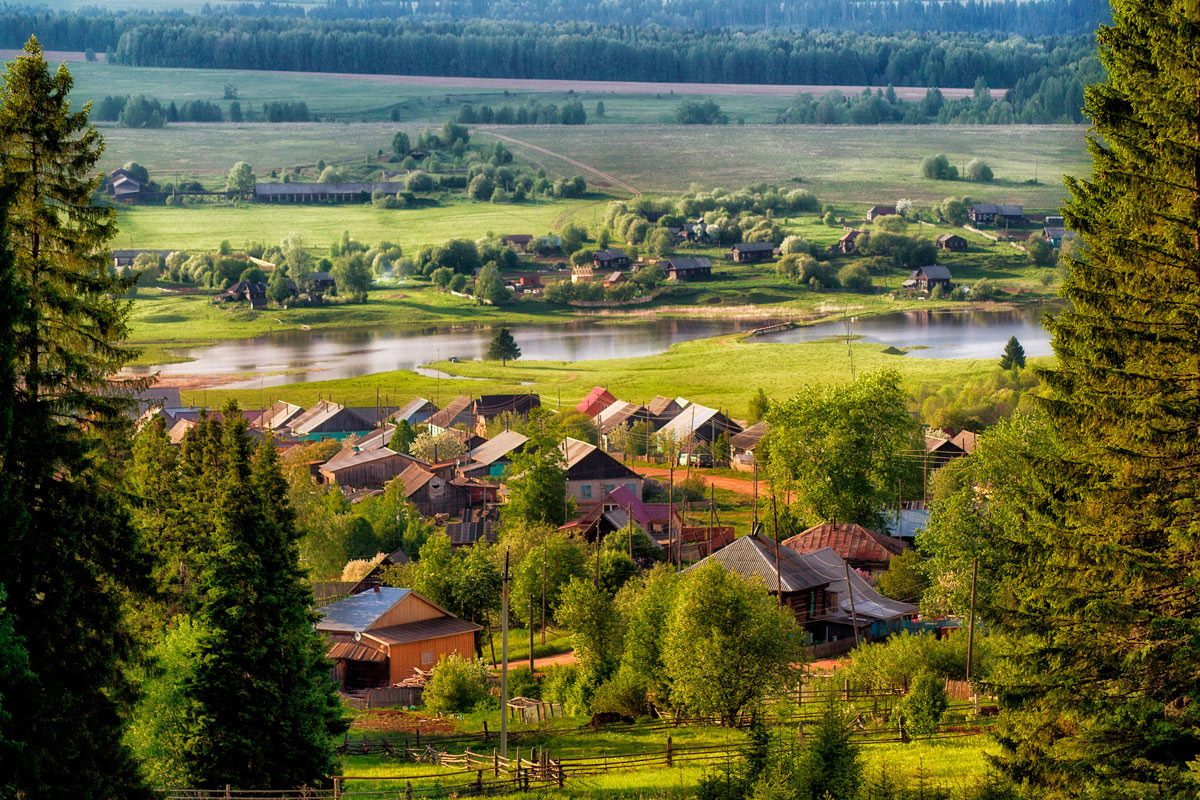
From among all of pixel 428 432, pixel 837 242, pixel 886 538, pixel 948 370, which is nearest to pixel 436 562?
pixel 886 538

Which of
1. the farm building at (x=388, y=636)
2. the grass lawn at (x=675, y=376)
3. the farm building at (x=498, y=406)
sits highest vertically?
the farm building at (x=388, y=636)

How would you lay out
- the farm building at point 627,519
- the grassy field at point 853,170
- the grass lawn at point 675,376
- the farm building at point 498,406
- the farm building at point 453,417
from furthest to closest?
1. the grassy field at point 853,170
2. the grass lawn at point 675,376
3. the farm building at point 453,417
4. the farm building at point 498,406
5. the farm building at point 627,519

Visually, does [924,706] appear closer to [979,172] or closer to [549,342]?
[549,342]

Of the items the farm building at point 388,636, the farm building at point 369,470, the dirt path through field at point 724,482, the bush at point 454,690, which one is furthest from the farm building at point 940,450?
the bush at point 454,690

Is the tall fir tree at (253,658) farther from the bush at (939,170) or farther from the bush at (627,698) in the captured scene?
the bush at (939,170)

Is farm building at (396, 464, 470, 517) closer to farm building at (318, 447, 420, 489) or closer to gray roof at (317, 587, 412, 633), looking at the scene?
farm building at (318, 447, 420, 489)

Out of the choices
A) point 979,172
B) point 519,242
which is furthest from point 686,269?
point 979,172
